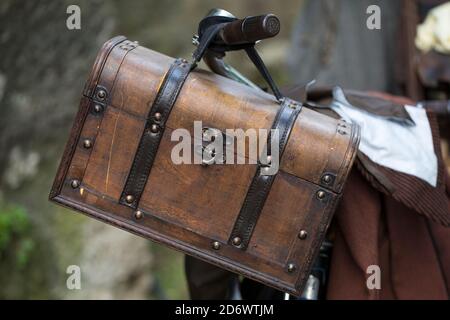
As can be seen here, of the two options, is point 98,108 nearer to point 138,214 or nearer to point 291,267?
point 138,214

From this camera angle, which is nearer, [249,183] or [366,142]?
[249,183]

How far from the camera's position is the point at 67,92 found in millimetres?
3170

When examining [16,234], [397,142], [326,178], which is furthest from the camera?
[16,234]

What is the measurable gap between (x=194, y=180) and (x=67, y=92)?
5.59 feet

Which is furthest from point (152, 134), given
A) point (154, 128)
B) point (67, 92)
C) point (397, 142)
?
point (67, 92)

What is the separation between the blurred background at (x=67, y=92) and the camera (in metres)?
3.00

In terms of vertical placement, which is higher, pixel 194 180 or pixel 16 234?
pixel 194 180

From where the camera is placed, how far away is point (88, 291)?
10.5 ft

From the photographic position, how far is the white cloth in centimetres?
183
